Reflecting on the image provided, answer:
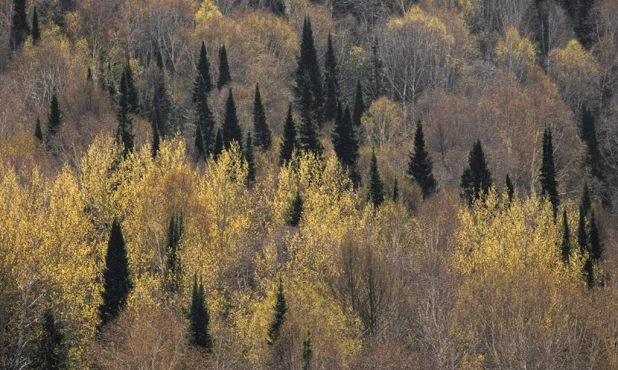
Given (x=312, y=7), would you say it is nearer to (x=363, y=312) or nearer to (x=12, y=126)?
(x=12, y=126)

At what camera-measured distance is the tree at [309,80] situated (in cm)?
10588

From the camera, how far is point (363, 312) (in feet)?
188

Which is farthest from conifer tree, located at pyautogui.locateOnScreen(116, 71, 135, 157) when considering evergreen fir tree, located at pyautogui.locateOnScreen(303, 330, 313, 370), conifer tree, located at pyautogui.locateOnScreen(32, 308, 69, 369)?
evergreen fir tree, located at pyautogui.locateOnScreen(303, 330, 313, 370)

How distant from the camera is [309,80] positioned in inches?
4429

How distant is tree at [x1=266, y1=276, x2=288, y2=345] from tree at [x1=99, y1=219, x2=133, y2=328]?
364 inches

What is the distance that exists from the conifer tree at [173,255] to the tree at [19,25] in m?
59.0

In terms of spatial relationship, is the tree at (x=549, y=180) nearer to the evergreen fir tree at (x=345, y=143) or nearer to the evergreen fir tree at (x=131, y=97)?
the evergreen fir tree at (x=345, y=143)

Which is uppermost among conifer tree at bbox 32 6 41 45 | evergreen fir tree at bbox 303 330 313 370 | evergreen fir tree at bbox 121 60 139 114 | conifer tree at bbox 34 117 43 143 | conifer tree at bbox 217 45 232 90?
conifer tree at bbox 32 6 41 45

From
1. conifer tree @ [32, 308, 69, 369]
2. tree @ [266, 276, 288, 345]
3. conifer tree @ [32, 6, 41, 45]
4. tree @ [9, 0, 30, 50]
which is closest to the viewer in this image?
conifer tree @ [32, 308, 69, 369]

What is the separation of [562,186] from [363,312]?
4754 cm

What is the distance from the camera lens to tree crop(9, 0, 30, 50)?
4583 inches

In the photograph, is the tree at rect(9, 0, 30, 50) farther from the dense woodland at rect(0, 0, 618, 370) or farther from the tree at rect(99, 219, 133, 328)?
the tree at rect(99, 219, 133, 328)

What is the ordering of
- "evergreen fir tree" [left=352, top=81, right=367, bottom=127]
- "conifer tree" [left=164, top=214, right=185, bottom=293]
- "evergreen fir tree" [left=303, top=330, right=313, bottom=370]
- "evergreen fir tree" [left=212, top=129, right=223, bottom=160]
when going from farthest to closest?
"evergreen fir tree" [left=352, top=81, right=367, bottom=127] < "evergreen fir tree" [left=212, top=129, right=223, bottom=160] < "conifer tree" [left=164, top=214, right=185, bottom=293] < "evergreen fir tree" [left=303, top=330, right=313, bottom=370]

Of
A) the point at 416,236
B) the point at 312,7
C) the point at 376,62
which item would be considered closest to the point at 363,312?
the point at 416,236
